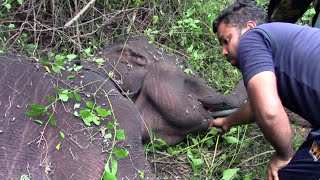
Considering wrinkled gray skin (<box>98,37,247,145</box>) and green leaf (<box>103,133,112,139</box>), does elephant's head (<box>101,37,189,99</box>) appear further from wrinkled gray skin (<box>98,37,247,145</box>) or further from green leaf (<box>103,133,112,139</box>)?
green leaf (<box>103,133,112,139</box>)

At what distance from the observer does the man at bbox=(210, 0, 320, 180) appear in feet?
8.51

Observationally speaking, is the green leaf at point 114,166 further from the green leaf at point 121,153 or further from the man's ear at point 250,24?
the man's ear at point 250,24

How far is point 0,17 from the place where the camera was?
13.3 feet

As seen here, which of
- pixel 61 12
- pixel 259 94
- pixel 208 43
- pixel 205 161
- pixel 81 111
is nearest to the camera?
pixel 259 94

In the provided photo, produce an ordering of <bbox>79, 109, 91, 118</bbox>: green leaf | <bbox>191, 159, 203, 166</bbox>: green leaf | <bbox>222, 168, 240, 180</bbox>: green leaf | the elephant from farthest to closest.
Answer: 1. <bbox>191, 159, 203, 166</bbox>: green leaf
2. <bbox>222, 168, 240, 180</bbox>: green leaf
3. <bbox>79, 109, 91, 118</bbox>: green leaf
4. the elephant

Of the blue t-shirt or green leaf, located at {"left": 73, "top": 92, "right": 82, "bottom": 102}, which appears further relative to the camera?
green leaf, located at {"left": 73, "top": 92, "right": 82, "bottom": 102}

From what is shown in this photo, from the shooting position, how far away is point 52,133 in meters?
2.82

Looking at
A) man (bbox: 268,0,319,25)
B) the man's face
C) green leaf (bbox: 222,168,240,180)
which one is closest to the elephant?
green leaf (bbox: 222,168,240,180)

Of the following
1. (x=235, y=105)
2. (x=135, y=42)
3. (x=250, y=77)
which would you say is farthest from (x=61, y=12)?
(x=250, y=77)

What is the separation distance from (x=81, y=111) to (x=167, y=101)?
2.62 ft

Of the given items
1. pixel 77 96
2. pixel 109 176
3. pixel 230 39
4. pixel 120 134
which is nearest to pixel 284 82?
pixel 230 39

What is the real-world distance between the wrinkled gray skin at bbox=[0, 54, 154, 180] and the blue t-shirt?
0.70 meters

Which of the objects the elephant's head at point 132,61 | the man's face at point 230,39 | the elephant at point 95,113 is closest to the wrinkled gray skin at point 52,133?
the elephant at point 95,113

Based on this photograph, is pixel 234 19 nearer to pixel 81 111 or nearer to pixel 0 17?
pixel 81 111
